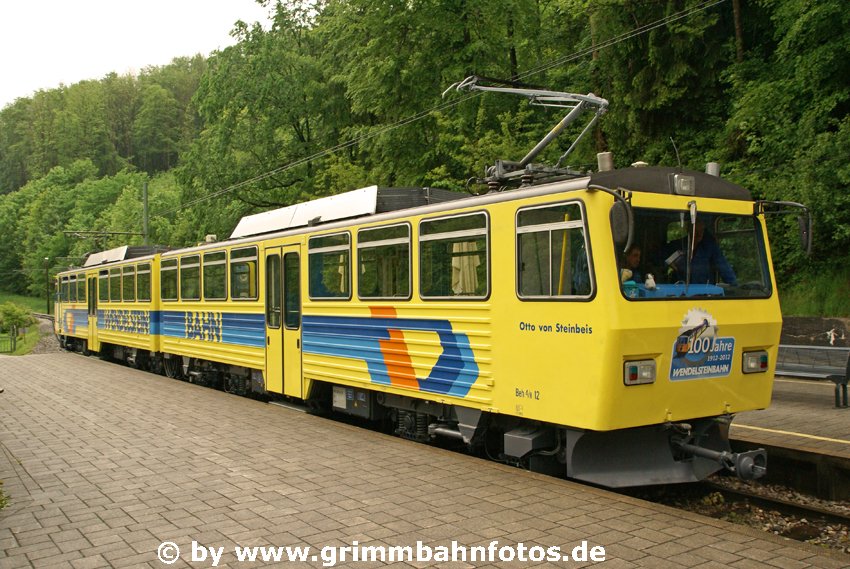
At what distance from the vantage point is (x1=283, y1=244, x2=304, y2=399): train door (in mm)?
11539

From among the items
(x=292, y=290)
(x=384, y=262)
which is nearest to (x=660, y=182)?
(x=384, y=262)

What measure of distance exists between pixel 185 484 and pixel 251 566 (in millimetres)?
2404

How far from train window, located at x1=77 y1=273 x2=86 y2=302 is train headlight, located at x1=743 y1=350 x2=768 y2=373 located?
73.5 feet

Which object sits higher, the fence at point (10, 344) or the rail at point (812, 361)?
the rail at point (812, 361)

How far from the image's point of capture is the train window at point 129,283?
19.6 meters

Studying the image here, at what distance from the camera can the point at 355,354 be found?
1000cm

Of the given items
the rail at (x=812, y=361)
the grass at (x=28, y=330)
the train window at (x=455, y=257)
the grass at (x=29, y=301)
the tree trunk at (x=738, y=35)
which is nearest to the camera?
the train window at (x=455, y=257)

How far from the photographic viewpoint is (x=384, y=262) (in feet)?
30.8

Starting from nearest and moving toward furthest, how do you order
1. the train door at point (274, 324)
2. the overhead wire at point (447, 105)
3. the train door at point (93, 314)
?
the train door at point (274, 324) < the overhead wire at point (447, 105) < the train door at point (93, 314)

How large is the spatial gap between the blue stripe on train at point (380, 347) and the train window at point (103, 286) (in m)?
13.4

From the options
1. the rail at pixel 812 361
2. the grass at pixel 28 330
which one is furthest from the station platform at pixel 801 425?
the grass at pixel 28 330

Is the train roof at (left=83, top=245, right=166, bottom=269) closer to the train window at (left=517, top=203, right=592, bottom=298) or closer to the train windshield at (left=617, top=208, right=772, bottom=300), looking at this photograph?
the train window at (left=517, top=203, right=592, bottom=298)

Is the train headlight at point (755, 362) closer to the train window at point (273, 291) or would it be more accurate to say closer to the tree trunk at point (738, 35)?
the train window at point (273, 291)

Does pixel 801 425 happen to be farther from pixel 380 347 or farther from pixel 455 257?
pixel 380 347
